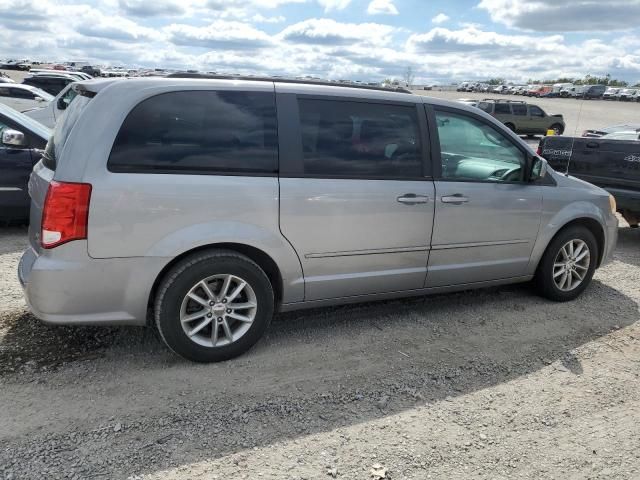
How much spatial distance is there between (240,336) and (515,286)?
3.01 metres

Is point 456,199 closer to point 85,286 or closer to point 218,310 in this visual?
point 218,310

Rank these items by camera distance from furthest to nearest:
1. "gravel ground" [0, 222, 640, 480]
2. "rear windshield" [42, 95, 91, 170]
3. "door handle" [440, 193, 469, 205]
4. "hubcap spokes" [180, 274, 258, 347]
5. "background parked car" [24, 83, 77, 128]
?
"background parked car" [24, 83, 77, 128] → "door handle" [440, 193, 469, 205] → "hubcap spokes" [180, 274, 258, 347] → "rear windshield" [42, 95, 91, 170] → "gravel ground" [0, 222, 640, 480]

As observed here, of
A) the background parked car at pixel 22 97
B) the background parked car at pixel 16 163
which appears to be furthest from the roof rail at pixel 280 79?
the background parked car at pixel 22 97

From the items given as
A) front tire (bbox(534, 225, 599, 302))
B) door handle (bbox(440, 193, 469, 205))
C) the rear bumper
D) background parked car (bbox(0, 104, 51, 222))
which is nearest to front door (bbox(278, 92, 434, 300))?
door handle (bbox(440, 193, 469, 205))

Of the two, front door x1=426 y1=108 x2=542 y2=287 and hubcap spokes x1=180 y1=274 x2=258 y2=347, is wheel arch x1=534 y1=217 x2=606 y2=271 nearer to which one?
front door x1=426 y1=108 x2=542 y2=287

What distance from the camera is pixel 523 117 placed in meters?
25.2

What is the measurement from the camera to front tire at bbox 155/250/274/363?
329 centimetres

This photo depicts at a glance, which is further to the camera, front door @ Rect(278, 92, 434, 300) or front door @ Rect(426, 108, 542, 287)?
front door @ Rect(426, 108, 542, 287)

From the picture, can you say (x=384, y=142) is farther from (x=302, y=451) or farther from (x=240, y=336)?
(x=302, y=451)

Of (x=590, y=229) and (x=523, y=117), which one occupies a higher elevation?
(x=523, y=117)

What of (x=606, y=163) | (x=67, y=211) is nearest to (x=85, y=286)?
(x=67, y=211)

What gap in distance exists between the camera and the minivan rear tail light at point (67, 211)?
9.88 ft

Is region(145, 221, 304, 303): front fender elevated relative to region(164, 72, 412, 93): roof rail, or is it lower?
lower

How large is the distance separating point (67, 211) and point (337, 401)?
74.4 inches
